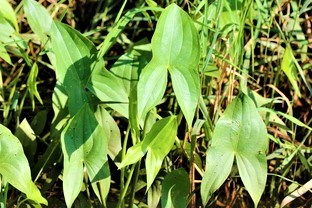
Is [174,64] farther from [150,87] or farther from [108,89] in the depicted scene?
[108,89]

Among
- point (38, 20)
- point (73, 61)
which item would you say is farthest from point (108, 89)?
point (38, 20)

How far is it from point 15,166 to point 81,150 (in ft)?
0.41

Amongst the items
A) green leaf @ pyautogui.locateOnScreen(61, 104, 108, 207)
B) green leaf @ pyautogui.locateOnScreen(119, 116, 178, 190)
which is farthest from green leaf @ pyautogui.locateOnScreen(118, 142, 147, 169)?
green leaf @ pyautogui.locateOnScreen(61, 104, 108, 207)

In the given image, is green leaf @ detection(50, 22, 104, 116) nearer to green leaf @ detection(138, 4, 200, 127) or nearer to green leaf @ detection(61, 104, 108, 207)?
green leaf @ detection(61, 104, 108, 207)

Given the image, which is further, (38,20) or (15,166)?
(38,20)

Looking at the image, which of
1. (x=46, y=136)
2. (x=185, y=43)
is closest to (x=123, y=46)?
(x=46, y=136)

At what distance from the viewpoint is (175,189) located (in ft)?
4.72

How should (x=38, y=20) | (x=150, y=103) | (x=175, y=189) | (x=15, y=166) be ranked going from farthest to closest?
(x=38, y=20) → (x=175, y=189) → (x=15, y=166) → (x=150, y=103)

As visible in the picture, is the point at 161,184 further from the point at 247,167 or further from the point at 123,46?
the point at 123,46

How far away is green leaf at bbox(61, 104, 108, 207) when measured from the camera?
4.43 ft

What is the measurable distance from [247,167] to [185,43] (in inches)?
9.7

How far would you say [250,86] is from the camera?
1783 millimetres

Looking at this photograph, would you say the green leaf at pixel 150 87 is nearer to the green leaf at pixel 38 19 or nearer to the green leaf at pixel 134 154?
the green leaf at pixel 134 154

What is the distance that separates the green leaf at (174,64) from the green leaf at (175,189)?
25 centimetres
